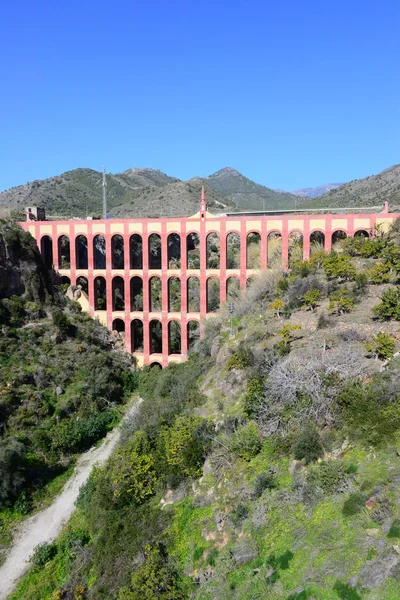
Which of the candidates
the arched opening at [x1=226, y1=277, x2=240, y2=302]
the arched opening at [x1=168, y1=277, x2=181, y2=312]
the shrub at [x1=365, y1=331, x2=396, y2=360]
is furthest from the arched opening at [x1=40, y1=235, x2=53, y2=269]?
the shrub at [x1=365, y1=331, x2=396, y2=360]

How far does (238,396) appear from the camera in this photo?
73.7 ft

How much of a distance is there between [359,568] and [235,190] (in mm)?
118050

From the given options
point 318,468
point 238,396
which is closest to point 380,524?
point 318,468

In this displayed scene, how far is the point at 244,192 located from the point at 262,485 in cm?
11111

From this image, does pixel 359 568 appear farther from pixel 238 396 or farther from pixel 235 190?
pixel 235 190

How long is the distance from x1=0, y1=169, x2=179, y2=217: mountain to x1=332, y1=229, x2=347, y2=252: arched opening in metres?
47.0

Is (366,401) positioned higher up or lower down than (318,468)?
higher up

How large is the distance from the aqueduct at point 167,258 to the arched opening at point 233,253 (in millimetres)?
5001

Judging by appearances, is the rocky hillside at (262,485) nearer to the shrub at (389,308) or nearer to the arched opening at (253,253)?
the shrub at (389,308)

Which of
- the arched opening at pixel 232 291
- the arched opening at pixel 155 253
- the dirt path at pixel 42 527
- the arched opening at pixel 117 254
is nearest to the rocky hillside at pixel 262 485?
the dirt path at pixel 42 527

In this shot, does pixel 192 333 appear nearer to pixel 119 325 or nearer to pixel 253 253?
pixel 119 325

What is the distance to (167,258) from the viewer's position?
3975 cm

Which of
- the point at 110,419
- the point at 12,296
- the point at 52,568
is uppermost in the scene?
the point at 12,296

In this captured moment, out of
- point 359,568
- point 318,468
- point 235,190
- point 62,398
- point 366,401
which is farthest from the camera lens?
point 235,190
